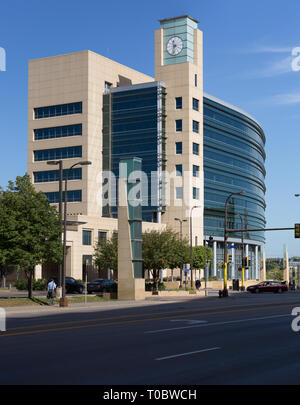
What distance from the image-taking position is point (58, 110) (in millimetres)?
110750

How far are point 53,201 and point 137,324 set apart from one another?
85.2 m

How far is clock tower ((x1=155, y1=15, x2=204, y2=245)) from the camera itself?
4269 inches

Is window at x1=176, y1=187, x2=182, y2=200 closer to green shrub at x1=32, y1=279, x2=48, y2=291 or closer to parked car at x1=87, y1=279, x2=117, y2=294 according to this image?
green shrub at x1=32, y1=279, x2=48, y2=291

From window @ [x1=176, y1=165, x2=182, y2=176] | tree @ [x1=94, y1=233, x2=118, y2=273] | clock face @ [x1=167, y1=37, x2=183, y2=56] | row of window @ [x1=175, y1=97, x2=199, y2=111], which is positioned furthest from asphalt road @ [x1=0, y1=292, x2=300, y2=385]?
clock face @ [x1=167, y1=37, x2=183, y2=56]

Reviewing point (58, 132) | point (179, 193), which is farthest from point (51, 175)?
point (179, 193)

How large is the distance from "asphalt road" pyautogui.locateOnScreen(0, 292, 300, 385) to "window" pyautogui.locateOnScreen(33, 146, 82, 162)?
85811mm

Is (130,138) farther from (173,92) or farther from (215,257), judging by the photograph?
(215,257)

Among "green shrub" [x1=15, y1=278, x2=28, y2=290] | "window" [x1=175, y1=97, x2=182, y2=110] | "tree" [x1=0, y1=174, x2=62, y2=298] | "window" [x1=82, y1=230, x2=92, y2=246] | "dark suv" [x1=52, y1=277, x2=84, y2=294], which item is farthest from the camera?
"window" [x1=175, y1=97, x2=182, y2=110]

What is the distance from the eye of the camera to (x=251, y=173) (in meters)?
144

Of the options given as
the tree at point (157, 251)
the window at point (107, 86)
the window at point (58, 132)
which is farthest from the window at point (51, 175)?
the tree at point (157, 251)

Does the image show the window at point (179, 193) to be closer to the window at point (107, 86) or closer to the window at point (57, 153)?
the window at point (57, 153)

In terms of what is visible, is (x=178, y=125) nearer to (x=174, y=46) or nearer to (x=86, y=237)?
(x=174, y=46)

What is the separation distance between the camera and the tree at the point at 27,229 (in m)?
40.2

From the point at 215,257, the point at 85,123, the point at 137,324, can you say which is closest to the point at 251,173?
the point at 215,257
